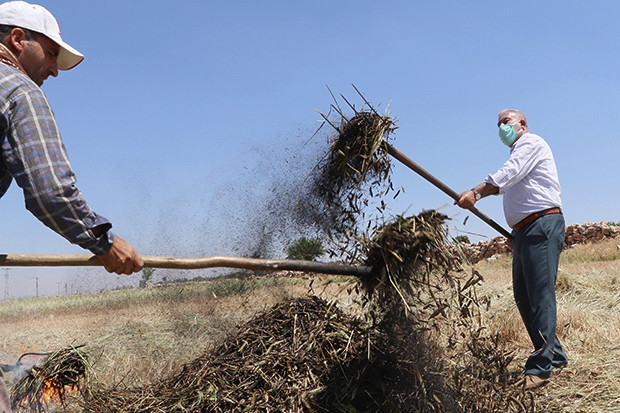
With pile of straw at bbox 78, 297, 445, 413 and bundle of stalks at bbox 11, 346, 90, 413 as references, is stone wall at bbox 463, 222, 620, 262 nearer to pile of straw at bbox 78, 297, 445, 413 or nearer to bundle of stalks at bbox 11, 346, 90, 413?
pile of straw at bbox 78, 297, 445, 413

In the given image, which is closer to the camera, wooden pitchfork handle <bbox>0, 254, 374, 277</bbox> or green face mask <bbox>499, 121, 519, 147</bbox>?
wooden pitchfork handle <bbox>0, 254, 374, 277</bbox>

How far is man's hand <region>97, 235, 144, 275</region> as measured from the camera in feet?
8.32

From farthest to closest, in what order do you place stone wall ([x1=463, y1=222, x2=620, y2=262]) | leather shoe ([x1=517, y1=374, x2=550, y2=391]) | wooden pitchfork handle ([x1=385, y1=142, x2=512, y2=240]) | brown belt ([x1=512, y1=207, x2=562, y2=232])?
stone wall ([x1=463, y1=222, x2=620, y2=262])
wooden pitchfork handle ([x1=385, y1=142, x2=512, y2=240])
brown belt ([x1=512, y1=207, x2=562, y2=232])
leather shoe ([x1=517, y1=374, x2=550, y2=391])

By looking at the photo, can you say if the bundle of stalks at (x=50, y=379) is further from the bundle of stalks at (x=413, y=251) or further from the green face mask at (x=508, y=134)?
the green face mask at (x=508, y=134)

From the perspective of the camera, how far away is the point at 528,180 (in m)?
4.64

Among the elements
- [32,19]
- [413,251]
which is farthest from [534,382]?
[32,19]

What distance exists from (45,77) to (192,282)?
5.82 metres

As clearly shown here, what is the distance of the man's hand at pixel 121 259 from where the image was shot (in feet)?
8.32

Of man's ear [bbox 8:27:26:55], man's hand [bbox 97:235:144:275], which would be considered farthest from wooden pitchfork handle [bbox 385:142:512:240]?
man's ear [bbox 8:27:26:55]

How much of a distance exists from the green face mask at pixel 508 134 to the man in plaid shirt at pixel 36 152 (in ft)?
11.7

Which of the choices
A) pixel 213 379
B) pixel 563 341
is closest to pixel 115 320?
pixel 213 379

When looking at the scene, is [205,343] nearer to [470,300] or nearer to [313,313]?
[313,313]

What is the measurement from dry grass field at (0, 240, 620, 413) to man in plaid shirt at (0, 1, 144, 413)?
6.21 ft

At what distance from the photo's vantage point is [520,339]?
5582mm
